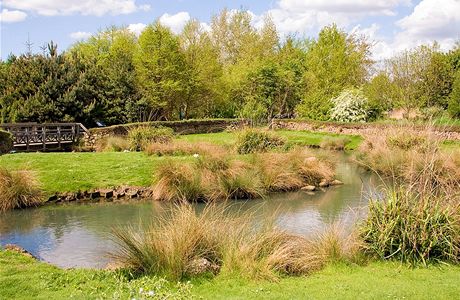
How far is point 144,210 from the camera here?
1341 cm

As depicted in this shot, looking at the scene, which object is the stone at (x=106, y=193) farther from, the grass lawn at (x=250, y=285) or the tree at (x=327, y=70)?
the tree at (x=327, y=70)

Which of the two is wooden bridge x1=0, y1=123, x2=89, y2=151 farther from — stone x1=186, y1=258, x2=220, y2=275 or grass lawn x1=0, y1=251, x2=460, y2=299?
stone x1=186, y1=258, x2=220, y2=275

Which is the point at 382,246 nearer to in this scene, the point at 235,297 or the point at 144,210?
the point at 235,297

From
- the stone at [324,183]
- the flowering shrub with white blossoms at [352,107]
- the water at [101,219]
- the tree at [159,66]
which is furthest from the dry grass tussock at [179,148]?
the flowering shrub with white blossoms at [352,107]

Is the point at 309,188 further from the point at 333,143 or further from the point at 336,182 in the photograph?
the point at 333,143

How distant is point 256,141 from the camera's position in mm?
19672

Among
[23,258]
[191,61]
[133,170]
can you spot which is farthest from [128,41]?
[23,258]

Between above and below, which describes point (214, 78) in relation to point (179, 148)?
above

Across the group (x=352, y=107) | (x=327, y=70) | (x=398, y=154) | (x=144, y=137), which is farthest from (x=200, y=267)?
(x=327, y=70)

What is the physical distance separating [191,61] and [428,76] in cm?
1886

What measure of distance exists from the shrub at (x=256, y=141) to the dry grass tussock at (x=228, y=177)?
2733mm

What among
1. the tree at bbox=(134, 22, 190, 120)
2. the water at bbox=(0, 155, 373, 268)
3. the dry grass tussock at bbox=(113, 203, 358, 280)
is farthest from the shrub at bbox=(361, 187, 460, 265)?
the tree at bbox=(134, 22, 190, 120)

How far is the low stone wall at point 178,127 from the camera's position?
2766 centimetres

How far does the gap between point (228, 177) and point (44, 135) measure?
568 inches
